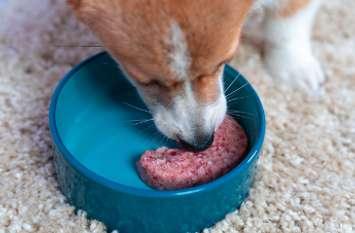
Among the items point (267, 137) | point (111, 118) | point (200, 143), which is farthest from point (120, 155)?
point (267, 137)

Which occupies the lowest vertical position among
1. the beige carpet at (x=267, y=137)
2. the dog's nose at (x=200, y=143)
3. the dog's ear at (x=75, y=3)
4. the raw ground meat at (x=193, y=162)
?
the beige carpet at (x=267, y=137)

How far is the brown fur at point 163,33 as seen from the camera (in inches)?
48.6

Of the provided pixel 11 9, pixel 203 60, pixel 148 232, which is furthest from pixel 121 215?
pixel 11 9

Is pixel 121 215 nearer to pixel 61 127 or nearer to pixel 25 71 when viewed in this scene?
pixel 61 127

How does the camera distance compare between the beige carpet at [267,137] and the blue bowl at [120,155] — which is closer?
the blue bowl at [120,155]

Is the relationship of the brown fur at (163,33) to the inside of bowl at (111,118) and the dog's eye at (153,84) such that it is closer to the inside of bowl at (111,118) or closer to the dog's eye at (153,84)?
the dog's eye at (153,84)

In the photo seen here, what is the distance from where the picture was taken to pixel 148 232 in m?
1.43

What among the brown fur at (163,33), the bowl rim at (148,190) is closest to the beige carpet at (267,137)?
the bowl rim at (148,190)

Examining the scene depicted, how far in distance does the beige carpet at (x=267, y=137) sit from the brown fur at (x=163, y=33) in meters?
0.36

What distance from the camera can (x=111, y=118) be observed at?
171 cm

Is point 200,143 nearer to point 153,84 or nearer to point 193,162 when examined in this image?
point 193,162

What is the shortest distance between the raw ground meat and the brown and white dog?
0.22 ft

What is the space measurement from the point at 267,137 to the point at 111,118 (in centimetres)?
45

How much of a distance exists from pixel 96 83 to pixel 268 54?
23.8 inches
